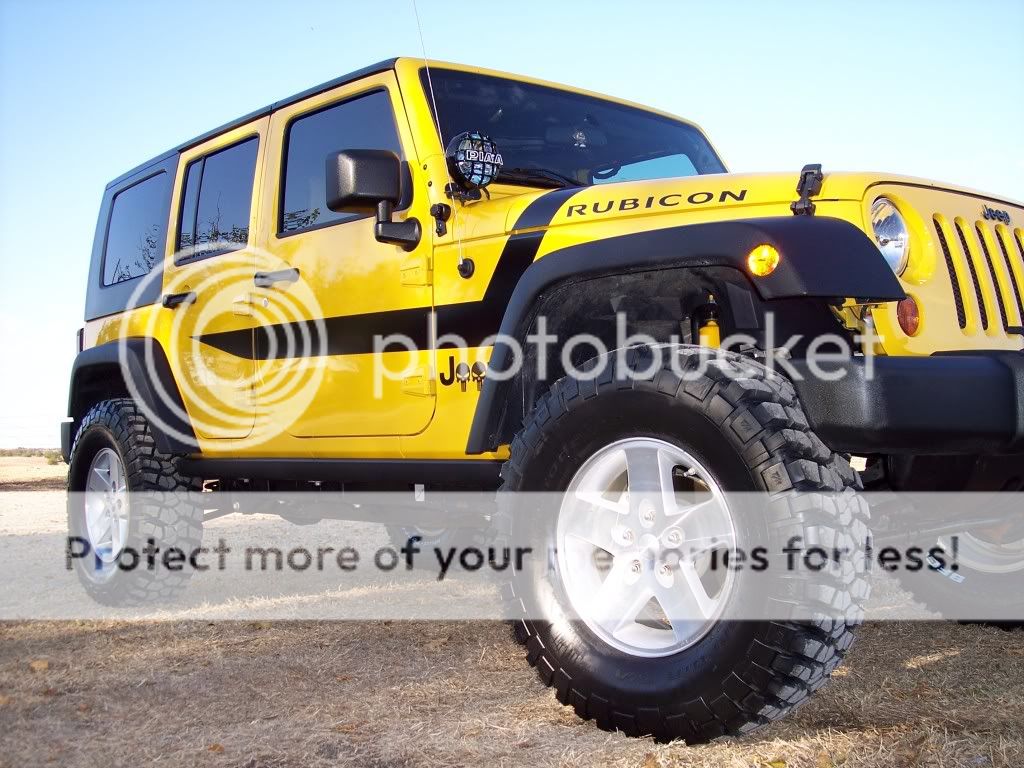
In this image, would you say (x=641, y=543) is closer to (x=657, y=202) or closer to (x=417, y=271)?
(x=657, y=202)

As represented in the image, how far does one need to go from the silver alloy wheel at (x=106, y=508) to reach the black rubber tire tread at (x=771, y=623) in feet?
10.8

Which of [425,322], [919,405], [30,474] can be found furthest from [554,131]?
[30,474]

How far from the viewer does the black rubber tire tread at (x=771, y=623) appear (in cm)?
254

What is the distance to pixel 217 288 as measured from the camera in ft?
16.1

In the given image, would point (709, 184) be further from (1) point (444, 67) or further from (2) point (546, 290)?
(1) point (444, 67)

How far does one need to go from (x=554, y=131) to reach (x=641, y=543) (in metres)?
2.01

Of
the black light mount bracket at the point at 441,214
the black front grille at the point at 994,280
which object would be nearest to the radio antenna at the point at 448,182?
the black light mount bracket at the point at 441,214

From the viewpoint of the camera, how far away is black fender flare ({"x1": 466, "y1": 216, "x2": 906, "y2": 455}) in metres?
2.78

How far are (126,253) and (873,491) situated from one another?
4.36m

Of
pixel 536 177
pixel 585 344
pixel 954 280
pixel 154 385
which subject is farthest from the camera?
pixel 154 385

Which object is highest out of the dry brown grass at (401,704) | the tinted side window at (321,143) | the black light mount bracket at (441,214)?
the tinted side window at (321,143)

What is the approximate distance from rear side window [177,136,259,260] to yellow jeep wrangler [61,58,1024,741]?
0.8 inches

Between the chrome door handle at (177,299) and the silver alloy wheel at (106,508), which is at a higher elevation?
the chrome door handle at (177,299)

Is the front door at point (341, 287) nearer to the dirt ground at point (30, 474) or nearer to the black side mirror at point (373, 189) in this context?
the black side mirror at point (373, 189)
